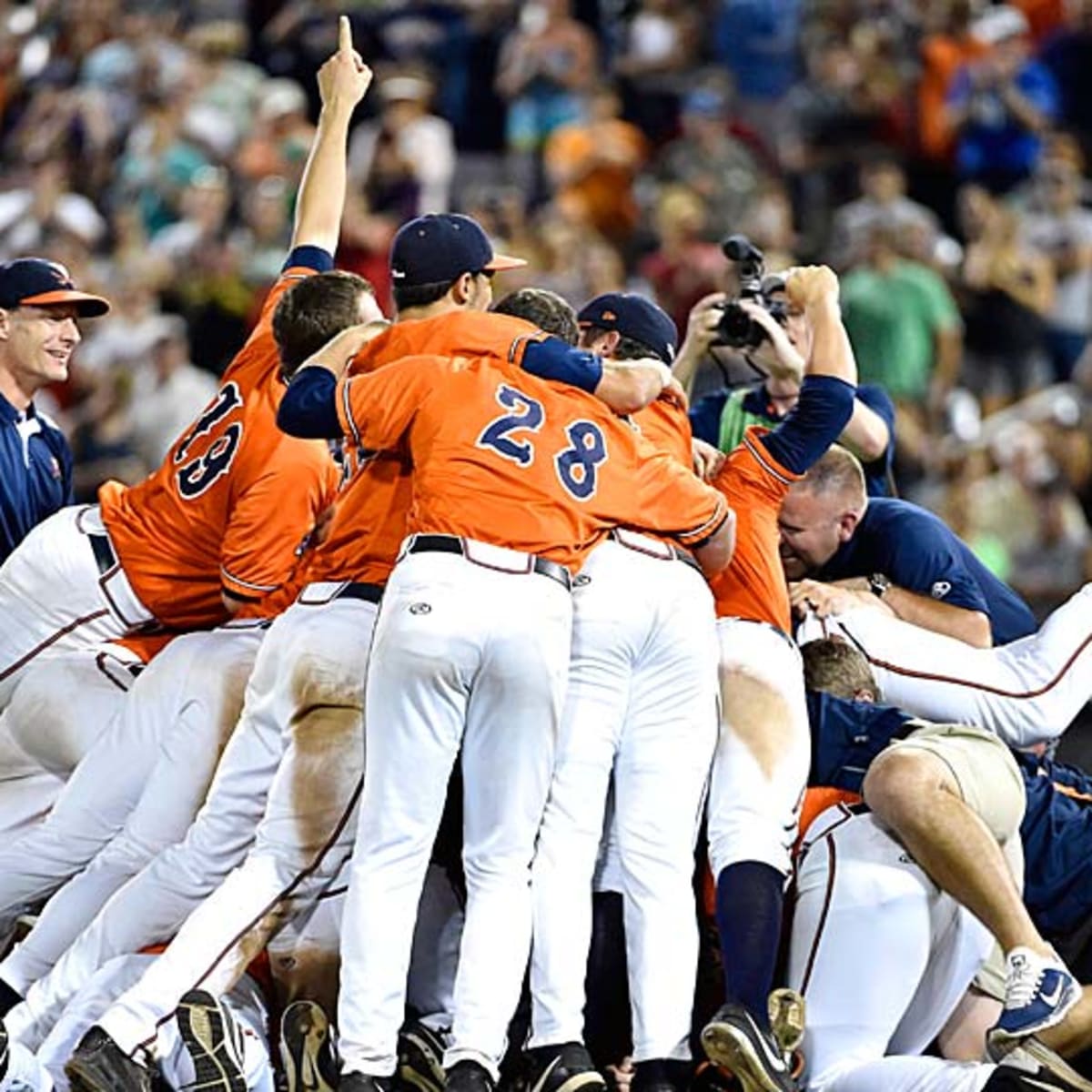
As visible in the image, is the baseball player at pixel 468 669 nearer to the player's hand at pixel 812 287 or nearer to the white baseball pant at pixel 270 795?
the white baseball pant at pixel 270 795

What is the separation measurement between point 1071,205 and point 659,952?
778 cm

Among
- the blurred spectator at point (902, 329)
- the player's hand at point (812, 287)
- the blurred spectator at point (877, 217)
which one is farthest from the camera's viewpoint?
the blurred spectator at point (877, 217)

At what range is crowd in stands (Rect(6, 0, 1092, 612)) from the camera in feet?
40.7

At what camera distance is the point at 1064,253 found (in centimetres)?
1277

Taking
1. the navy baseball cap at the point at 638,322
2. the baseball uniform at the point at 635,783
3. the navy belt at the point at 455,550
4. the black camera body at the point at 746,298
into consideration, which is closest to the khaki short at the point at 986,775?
the baseball uniform at the point at 635,783

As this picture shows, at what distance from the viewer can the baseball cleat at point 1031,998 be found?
5895mm

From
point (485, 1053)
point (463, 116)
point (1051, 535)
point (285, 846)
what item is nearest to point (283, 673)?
point (285, 846)

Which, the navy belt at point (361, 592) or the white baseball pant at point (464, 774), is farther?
the navy belt at point (361, 592)

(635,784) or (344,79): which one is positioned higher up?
(344,79)

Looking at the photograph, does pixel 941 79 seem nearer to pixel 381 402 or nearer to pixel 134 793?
pixel 381 402

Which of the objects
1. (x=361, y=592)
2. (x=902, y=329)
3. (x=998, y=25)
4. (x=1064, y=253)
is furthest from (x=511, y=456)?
(x=998, y=25)

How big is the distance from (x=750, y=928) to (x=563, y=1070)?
2.00 feet

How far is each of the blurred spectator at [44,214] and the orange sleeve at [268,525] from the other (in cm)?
788

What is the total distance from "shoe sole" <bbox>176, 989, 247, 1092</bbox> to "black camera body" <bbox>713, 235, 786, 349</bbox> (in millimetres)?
2730
